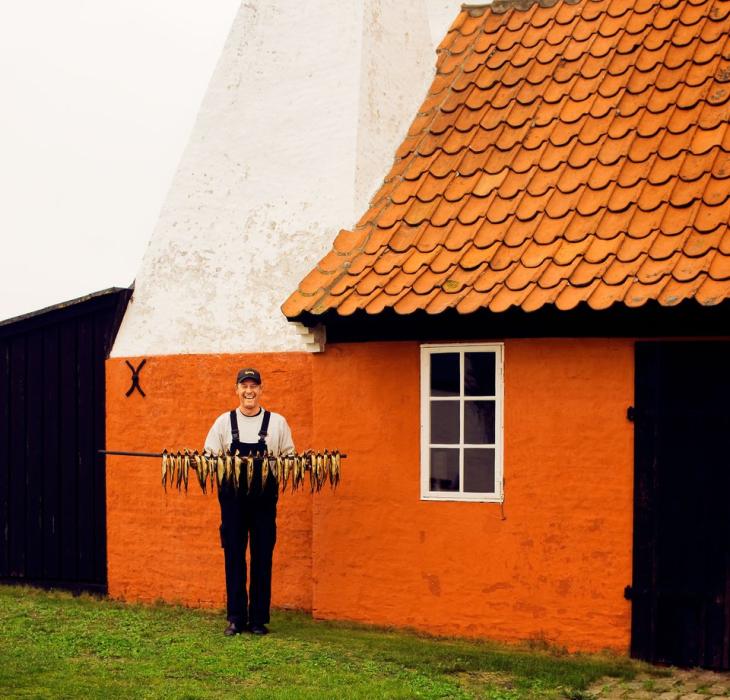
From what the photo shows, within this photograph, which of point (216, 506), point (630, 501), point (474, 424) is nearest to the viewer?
point (630, 501)

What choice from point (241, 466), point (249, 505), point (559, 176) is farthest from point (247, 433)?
point (559, 176)

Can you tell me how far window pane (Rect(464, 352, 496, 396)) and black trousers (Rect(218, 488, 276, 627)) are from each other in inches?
69.6

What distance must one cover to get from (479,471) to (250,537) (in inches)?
72.3

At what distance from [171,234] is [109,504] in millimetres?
2630

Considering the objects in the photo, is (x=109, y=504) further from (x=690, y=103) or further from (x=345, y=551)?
(x=690, y=103)

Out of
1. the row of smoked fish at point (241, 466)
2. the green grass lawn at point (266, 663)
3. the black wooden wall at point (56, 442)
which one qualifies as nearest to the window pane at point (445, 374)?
the row of smoked fish at point (241, 466)

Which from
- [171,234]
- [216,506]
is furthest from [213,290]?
[216,506]

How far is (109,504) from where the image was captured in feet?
37.7

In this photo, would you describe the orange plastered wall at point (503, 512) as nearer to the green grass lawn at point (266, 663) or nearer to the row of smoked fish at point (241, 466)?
the green grass lawn at point (266, 663)

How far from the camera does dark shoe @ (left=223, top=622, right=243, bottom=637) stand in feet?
30.0

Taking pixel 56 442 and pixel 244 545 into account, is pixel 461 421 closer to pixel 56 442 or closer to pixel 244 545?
pixel 244 545

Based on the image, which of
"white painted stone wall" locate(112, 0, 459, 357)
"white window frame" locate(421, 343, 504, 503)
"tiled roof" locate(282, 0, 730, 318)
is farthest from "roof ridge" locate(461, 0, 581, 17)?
"white window frame" locate(421, 343, 504, 503)

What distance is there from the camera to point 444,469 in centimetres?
952

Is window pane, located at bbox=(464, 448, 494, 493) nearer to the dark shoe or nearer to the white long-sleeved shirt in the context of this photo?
the white long-sleeved shirt
